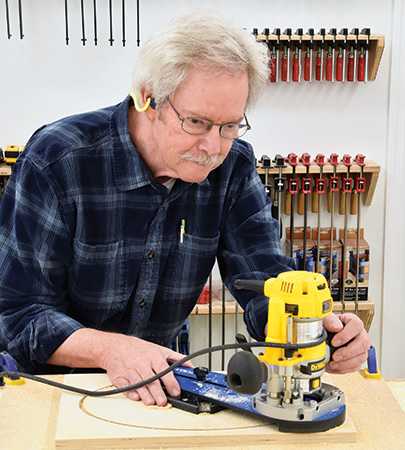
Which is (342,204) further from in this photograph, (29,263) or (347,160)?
(29,263)

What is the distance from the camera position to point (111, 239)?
1.84m

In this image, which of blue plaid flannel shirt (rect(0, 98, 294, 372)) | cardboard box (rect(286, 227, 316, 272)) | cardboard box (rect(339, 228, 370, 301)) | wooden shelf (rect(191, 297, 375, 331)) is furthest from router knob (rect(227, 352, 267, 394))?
cardboard box (rect(339, 228, 370, 301))

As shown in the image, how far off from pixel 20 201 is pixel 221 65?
2.05 feet

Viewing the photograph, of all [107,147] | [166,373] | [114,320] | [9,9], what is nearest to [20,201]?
[107,147]

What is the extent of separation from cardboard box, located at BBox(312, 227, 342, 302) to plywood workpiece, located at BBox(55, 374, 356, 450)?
2488 mm

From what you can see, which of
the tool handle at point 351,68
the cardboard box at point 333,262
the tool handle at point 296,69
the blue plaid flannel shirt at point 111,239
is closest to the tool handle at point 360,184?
the cardboard box at point 333,262

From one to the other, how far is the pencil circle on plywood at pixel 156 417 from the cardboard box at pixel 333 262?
2497mm

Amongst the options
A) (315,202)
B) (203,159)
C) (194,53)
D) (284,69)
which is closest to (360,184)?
(315,202)

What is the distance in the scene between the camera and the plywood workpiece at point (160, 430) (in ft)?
4.50

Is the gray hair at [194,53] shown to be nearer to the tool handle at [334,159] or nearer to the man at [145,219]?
the man at [145,219]

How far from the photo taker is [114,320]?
77.1 inches

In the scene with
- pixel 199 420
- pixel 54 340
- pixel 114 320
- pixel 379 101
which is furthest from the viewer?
pixel 379 101

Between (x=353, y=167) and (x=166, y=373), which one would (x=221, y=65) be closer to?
(x=166, y=373)

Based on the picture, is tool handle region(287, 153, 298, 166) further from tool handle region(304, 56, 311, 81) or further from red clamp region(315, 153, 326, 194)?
tool handle region(304, 56, 311, 81)
